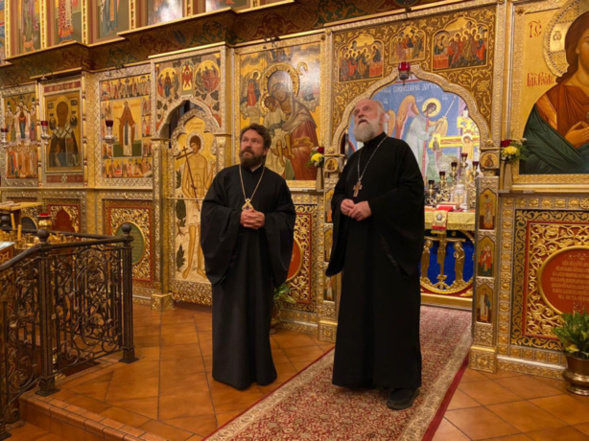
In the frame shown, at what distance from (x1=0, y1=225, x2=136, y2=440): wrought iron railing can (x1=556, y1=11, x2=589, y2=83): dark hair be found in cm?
434

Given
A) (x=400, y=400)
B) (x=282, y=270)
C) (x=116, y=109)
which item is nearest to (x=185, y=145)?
(x=116, y=109)

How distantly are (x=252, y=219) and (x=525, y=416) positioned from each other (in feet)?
8.32

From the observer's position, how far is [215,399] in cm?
343

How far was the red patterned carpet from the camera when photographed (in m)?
2.91

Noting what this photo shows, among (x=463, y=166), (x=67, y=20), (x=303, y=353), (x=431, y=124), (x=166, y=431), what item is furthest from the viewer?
(x=431, y=124)

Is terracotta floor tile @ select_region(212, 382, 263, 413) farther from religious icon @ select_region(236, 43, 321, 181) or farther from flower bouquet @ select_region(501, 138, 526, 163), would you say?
flower bouquet @ select_region(501, 138, 526, 163)

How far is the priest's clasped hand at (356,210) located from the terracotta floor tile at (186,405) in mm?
1786

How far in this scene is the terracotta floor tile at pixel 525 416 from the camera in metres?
3.12

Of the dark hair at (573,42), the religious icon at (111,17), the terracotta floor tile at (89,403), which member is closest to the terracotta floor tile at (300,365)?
the terracotta floor tile at (89,403)

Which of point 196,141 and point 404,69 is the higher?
point 404,69

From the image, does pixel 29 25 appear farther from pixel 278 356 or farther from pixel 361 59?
pixel 278 356

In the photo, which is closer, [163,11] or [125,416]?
[125,416]

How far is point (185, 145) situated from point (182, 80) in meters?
0.86

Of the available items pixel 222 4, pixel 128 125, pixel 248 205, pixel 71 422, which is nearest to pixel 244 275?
pixel 248 205
